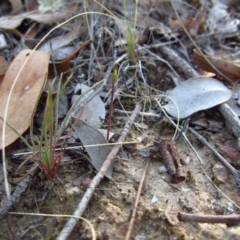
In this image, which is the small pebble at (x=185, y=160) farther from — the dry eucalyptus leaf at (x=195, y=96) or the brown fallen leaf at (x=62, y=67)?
the brown fallen leaf at (x=62, y=67)

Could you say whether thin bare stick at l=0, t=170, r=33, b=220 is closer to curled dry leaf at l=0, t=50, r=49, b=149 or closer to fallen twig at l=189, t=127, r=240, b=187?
curled dry leaf at l=0, t=50, r=49, b=149

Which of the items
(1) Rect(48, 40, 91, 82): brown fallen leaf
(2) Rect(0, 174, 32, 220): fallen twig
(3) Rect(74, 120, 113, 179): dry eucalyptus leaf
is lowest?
(2) Rect(0, 174, 32, 220): fallen twig

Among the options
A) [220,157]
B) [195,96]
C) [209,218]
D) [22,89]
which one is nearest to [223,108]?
[195,96]

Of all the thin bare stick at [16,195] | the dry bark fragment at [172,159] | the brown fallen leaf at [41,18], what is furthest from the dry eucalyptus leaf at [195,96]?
the brown fallen leaf at [41,18]

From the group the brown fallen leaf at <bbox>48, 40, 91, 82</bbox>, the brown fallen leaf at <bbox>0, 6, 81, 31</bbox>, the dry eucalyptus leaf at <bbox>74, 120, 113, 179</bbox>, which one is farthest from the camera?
the brown fallen leaf at <bbox>0, 6, 81, 31</bbox>

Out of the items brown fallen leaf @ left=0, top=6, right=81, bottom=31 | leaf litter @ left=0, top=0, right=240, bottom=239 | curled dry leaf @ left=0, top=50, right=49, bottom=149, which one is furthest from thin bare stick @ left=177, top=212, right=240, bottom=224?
brown fallen leaf @ left=0, top=6, right=81, bottom=31

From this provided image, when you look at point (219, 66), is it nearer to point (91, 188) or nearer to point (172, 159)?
point (172, 159)
